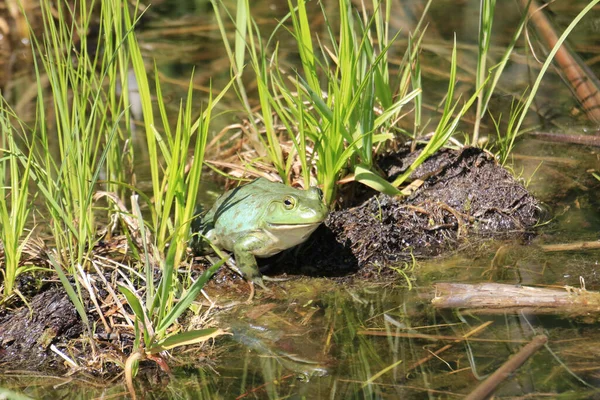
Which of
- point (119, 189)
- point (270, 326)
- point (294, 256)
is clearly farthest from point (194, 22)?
point (270, 326)

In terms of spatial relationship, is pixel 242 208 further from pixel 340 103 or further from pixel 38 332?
pixel 38 332

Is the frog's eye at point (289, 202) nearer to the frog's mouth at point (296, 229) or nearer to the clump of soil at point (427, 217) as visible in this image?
the frog's mouth at point (296, 229)

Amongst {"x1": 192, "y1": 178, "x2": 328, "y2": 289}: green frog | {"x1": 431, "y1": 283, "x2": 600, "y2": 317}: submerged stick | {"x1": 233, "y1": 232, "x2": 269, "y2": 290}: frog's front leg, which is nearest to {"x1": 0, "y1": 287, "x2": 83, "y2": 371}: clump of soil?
{"x1": 192, "y1": 178, "x2": 328, "y2": 289}: green frog

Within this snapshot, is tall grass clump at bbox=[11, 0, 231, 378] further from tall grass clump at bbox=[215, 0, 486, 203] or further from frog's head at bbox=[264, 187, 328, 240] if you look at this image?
tall grass clump at bbox=[215, 0, 486, 203]

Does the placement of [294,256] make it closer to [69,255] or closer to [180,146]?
[180,146]

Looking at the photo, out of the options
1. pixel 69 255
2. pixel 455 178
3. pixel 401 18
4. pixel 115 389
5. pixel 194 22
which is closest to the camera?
pixel 115 389

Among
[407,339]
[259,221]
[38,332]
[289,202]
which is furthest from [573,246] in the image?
[38,332]

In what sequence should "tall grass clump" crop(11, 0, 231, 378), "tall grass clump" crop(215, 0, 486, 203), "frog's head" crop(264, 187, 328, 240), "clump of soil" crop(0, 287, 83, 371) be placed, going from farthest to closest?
"tall grass clump" crop(215, 0, 486, 203)
"frog's head" crop(264, 187, 328, 240)
"clump of soil" crop(0, 287, 83, 371)
"tall grass clump" crop(11, 0, 231, 378)
